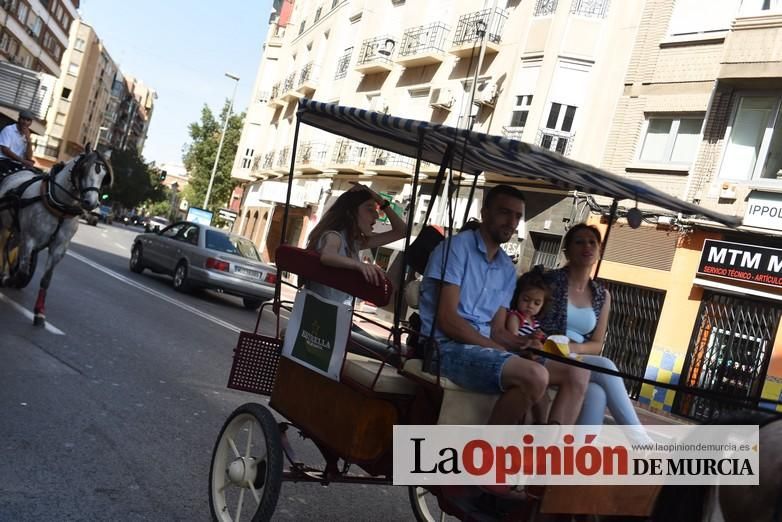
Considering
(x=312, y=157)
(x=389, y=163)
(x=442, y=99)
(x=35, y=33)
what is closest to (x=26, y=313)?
(x=442, y=99)

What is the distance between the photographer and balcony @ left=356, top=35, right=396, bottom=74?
111 feet

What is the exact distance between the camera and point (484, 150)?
412 cm

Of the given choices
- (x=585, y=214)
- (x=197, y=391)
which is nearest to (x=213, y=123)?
(x=585, y=214)

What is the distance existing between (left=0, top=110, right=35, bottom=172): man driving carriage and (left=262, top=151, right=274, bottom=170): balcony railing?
34.9 meters

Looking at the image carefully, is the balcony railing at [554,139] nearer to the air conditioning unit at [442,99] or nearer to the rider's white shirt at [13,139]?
the air conditioning unit at [442,99]

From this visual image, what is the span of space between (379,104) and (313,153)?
18.6 feet

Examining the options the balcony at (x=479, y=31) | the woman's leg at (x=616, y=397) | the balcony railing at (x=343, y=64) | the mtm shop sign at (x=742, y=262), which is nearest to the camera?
the woman's leg at (x=616, y=397)

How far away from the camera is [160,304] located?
14.2m

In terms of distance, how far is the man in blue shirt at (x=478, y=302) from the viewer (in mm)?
Answer: 3791

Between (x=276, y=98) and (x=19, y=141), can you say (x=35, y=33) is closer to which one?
(x=276, y=98)

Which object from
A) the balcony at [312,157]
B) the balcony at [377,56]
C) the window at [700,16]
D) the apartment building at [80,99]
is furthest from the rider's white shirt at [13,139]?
the apartment building at [80,99]

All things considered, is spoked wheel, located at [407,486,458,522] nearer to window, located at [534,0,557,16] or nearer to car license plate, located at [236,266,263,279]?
car license plate, located at [236,266,263,279]

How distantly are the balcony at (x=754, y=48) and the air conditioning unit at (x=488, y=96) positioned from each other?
8.90m

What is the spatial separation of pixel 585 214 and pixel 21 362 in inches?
651
